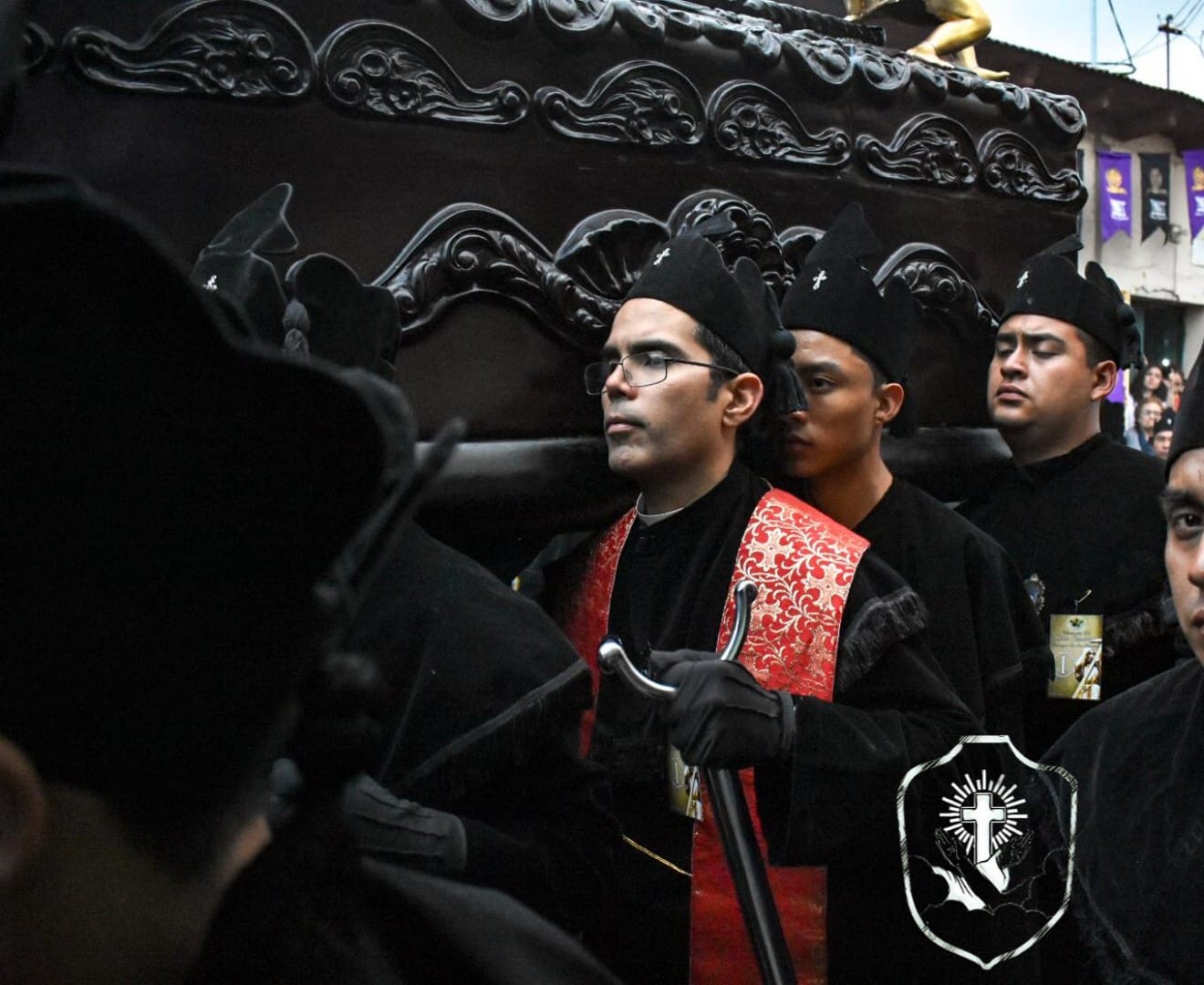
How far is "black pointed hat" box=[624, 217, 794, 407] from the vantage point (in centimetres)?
248

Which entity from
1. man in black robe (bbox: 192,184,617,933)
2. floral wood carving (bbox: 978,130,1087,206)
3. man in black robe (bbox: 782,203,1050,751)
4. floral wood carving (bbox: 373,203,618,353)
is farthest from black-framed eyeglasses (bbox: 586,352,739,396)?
floral wood carving (bbox: 978,130,1087,206)

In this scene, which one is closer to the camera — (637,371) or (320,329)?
(320,329)

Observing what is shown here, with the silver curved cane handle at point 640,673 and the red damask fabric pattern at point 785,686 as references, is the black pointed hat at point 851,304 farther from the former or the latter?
the silver curved cane handle at point 640,673

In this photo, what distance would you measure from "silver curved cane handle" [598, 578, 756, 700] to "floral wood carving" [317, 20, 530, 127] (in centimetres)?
111

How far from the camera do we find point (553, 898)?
184cm

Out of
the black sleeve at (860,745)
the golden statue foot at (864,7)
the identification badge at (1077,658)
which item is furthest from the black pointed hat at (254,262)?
the golden statue foot at (864,7)

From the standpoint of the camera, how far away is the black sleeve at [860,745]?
2.08 meters

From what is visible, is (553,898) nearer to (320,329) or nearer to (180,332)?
(320,329)

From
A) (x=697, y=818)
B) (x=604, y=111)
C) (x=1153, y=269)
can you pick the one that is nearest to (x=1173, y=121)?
(x=1153, y=269)

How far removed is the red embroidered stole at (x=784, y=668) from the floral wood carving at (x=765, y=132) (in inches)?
40.3

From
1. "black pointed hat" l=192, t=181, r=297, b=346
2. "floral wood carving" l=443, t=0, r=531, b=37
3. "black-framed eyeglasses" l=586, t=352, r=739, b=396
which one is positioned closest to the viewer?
"black pointed hat" l=192, t=181, r=297, b=346

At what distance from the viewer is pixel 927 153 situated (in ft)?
11.4

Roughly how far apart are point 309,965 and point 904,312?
2449 millimetres

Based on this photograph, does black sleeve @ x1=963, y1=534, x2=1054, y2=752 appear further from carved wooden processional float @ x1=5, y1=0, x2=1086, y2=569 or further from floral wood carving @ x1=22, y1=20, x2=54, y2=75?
floral wood carving @ x1=22, y1=20, x2=54, y2=75
